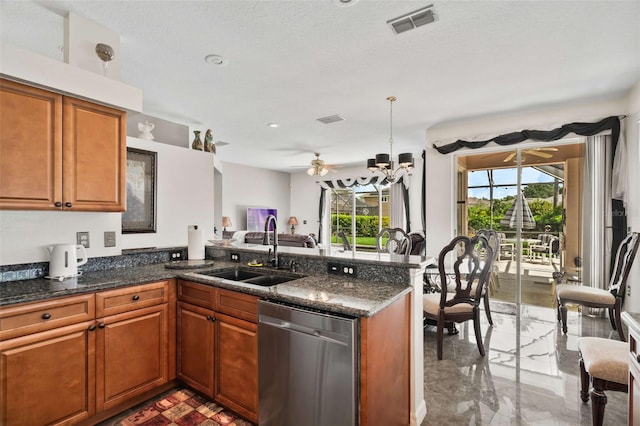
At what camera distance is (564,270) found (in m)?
4.46

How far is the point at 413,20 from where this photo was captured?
88.0 inches

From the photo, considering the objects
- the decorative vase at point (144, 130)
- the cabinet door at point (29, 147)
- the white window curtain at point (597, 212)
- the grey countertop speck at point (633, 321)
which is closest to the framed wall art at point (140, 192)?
the decorative vase at point (144, 130)

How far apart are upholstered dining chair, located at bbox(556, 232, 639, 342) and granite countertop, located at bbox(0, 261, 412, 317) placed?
270 cm

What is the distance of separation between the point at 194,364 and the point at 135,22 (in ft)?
8.44

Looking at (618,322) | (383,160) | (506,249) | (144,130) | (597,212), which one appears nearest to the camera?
(618,322)

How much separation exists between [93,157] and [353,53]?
7.44 ft

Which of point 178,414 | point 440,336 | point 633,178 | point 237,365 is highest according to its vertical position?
point 633,178

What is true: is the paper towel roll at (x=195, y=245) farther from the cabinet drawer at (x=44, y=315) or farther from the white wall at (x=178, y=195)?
the cabinet drawer at (x=44, y=315)

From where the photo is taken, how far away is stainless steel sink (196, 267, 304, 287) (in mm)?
2412

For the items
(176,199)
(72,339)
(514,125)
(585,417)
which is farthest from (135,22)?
(514,125)

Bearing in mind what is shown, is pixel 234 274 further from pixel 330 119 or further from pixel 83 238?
pixel 330 119

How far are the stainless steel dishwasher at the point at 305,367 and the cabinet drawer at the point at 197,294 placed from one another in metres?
0.52

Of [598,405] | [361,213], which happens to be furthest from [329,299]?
[361,213]

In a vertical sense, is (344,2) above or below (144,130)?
above
